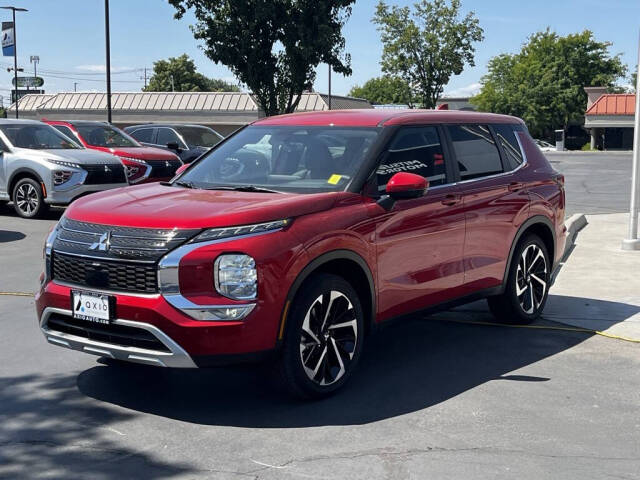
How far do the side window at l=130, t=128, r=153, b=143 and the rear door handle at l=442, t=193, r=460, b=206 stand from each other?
1555 cm

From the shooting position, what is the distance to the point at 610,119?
71.1 metres

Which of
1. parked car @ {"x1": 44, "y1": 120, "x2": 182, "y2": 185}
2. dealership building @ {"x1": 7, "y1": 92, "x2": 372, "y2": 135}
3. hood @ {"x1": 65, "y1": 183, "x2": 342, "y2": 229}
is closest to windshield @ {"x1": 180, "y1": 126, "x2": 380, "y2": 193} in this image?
hood @ {"x1": 65, "y1": 183, "x2": 342, "y2": 229}

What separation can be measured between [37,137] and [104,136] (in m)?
2.07

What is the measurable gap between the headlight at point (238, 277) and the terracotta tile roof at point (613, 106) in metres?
71.5

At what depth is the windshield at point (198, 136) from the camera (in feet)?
69.8

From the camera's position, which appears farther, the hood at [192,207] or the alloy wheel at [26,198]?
the alloy wheel at [26,198]

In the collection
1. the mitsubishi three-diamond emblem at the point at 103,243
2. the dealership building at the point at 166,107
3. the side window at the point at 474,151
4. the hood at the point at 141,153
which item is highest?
the dealership building at the point at 166,107

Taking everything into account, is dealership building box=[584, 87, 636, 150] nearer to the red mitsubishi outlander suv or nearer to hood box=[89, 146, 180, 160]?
hood box=[89, 146, 180, 160]

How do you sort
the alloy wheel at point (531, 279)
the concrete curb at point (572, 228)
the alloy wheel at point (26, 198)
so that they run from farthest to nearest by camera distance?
1. the alloy wheel at point (26, 198)
2. the concrete curb at point (572, 228)
3. the alloy wheel at point (531, 279)

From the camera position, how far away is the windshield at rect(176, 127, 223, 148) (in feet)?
69.8

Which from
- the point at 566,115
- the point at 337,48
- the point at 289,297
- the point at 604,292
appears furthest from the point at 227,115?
the point at 289,297

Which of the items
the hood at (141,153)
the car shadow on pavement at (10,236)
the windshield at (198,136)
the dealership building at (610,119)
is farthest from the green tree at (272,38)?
the dealership building at (610,119)

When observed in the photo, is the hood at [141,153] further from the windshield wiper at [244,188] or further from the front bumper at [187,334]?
the front bumper at [187,334]

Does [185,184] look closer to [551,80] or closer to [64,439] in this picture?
[64,439]
